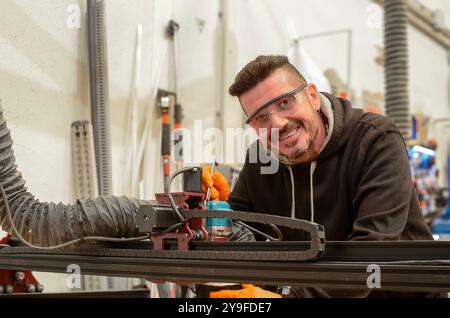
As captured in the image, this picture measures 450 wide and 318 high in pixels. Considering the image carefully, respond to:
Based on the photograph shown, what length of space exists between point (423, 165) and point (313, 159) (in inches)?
95.6

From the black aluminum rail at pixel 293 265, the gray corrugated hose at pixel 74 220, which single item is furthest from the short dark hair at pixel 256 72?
the black aluminum rail at pixel 293 265

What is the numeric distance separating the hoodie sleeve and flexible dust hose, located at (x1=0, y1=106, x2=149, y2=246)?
0.48 m

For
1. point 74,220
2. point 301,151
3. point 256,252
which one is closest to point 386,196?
point 301,151

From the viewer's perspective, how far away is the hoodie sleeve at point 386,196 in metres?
1.14

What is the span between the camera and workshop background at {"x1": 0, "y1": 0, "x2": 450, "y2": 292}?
159cm

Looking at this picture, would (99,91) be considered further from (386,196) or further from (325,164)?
(386,196)

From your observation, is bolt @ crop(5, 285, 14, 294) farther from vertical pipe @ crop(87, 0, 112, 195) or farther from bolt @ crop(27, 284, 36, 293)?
vertical pipe @ crop(87, 0, 112, 195)

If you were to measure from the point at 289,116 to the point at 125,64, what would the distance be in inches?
34.2

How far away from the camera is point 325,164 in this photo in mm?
1373
